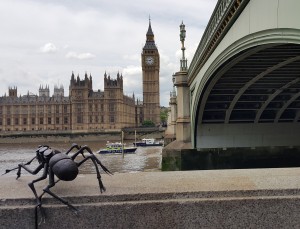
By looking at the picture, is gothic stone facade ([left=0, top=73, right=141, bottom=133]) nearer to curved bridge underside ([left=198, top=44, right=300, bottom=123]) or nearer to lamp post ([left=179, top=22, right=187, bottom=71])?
lamp post ([left=179, top=22, right=187, bottom=71])

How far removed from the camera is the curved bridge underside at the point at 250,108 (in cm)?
1535

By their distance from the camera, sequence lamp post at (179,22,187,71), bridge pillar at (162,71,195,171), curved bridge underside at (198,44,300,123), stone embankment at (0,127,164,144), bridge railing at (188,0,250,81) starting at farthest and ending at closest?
stone embankment at (0,127,164,144), lamp post at (179,22,187,71), bridge pillar at (162,71,195,171), curved bridge underside at (198,44,300,123), bridge railing at (188,0,250,81)

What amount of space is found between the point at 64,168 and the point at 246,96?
17.9 m

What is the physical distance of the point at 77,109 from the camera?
93.6 m

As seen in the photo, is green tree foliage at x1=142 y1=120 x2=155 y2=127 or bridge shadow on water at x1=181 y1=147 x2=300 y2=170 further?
green tree foliage at x1=142 y1=120 x2=155 y2=127

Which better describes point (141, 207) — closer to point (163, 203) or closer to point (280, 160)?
point (163, 203)

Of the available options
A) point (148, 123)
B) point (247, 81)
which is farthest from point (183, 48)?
point (148, 123)

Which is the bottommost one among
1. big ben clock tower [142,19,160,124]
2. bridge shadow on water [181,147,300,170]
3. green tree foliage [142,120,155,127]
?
bridge shadow on water [181,147,300,170]

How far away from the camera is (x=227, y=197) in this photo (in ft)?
7.46

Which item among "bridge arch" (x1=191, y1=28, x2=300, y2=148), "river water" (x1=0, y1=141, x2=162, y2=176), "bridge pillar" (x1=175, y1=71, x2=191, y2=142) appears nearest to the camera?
"bridge arch" (x1=191, y1=28, x2=300, y2=148)

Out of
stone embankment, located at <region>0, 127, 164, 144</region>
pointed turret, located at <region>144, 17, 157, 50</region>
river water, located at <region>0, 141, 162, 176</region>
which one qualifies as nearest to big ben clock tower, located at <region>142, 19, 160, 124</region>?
pointed turret, located at <region>144, 17, 157, 50</region>

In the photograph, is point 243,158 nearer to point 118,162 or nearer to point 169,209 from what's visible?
point 118,162

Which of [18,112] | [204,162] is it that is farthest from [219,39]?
[18,112]

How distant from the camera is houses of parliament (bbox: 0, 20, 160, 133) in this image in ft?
303
